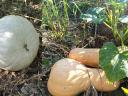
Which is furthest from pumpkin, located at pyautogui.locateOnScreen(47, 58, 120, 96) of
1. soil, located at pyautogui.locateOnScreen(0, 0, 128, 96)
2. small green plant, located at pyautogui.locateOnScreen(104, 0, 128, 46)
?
small green plant, located at pyautogui.locateOnScreen(104, 0, 128, 46)

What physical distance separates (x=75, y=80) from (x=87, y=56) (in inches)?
7.7

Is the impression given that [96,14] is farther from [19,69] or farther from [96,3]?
[19,69]

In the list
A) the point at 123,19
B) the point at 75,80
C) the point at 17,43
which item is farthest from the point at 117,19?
the point at 17,43

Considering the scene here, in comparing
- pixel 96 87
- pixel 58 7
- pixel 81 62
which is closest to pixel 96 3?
pixel 58 7

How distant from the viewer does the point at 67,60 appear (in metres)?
2.12

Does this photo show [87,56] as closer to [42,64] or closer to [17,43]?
[42,64]

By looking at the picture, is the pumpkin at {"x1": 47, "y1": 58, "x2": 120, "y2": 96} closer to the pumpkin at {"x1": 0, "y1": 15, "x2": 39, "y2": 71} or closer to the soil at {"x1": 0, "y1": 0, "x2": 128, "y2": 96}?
the soil at {"x1": 0, "y1": 0, "x2": 128, "y2": 96}

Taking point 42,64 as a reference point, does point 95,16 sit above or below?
above

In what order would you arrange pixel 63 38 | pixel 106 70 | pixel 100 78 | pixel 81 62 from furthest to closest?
pixel 63 38 < pixel 81 62 < pixel 100 78 < pixel 106 70

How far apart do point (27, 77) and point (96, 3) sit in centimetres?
68

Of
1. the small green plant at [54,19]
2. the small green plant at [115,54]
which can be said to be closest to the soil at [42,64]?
the small green plant at [54,19]

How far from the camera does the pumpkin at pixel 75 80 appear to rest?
2.03 metres

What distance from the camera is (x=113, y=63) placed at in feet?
6.28

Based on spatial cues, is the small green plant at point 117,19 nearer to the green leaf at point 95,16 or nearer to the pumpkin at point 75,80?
the green leaf at point 95,16
